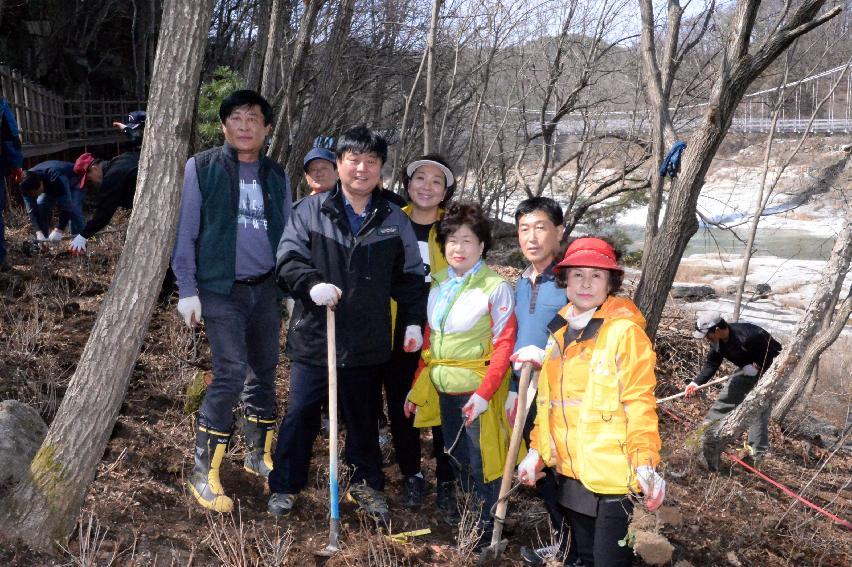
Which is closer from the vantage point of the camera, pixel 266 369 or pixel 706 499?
pixel 266 369

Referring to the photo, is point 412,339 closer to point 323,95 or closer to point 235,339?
point 235,339

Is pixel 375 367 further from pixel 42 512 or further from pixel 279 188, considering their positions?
pixel 42 512

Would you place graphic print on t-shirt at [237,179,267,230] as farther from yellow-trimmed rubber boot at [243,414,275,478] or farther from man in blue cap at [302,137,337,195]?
man in blue cap at [302,137,337,195]

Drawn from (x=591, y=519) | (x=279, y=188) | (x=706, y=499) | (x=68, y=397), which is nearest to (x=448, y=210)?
(x=279, y=188)

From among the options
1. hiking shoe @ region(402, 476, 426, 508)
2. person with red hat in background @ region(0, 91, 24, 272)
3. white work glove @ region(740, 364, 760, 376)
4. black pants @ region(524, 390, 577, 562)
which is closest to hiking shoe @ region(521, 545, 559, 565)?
black pants @ region(524, 390, 577, 562)

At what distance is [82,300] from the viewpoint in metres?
6.16

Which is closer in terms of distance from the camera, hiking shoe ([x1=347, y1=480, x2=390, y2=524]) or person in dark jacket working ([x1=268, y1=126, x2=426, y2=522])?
person in dark jacket working ([x1=268, y1=126, x2=426, y2=522])

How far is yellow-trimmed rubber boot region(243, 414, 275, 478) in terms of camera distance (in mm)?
3803

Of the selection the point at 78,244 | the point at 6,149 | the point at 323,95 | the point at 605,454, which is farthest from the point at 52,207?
the point at 605,454

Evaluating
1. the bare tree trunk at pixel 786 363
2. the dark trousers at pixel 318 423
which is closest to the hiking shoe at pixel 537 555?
the dark trousers at pixel 318 423

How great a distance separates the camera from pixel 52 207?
8.21 m

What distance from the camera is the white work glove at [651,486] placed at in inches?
99.1

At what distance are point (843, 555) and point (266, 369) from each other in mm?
3498

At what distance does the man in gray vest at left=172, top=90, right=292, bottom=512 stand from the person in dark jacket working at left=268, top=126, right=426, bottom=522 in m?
0.22
